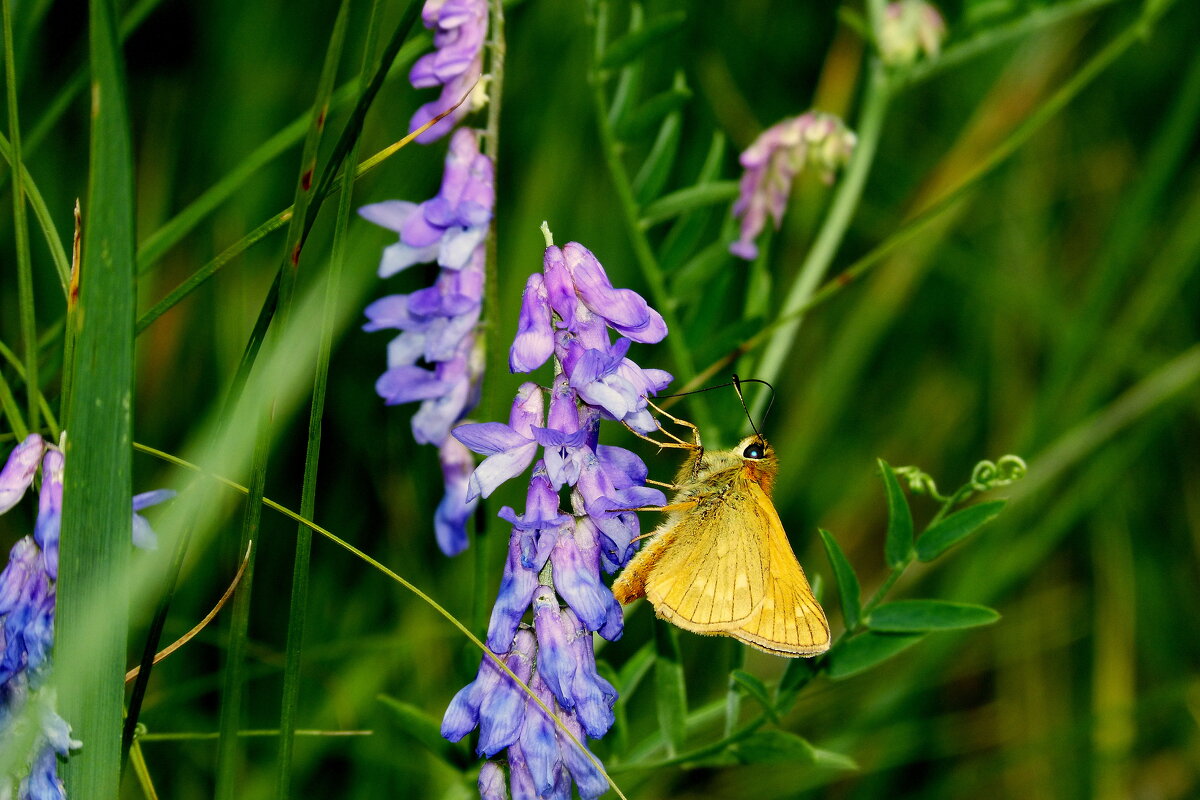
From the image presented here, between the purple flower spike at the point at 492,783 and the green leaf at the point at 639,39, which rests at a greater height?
the green leaf at the point at 639,39

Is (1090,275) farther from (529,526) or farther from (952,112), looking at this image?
(529,526)

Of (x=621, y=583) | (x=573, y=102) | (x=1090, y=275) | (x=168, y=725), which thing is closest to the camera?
(x=621, y=583)

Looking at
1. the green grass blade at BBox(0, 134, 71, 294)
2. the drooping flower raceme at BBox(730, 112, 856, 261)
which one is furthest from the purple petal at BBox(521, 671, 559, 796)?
the drooping flower raceme at BBox(730, 112, 856, 261)

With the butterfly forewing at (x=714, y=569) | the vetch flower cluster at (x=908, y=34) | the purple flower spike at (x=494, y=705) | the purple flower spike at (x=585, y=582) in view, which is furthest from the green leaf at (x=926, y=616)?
the vetch flower cluster at (x=908, y=34)

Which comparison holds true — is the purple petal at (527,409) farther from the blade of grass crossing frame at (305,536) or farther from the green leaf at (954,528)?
the green leaf at (954,528)

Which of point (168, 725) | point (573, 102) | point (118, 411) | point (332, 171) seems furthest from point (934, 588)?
point (118, 411)

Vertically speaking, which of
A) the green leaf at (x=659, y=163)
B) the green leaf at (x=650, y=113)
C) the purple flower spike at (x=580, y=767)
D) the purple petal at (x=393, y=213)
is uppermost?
the green leaf at (x=650, y=113)

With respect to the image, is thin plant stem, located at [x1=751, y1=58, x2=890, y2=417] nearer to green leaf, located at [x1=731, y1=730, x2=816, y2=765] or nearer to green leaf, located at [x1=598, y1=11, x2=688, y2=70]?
green leaf, located at [x1=598, y1=11, x2=688, y2=70]

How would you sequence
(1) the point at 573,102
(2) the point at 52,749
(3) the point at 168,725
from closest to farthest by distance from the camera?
(2) the point at 52,749
(3) the point at 168,725
(1) the point at 573,102
